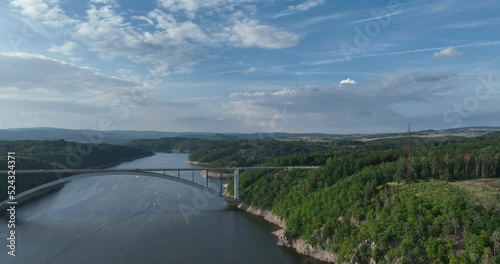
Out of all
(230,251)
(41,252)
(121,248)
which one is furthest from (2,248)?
(230,251)

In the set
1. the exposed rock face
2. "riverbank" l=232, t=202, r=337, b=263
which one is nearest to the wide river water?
"riverbank" l=232, t=202, r=337, b=263

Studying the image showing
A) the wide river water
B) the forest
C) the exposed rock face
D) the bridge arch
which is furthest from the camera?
the forest

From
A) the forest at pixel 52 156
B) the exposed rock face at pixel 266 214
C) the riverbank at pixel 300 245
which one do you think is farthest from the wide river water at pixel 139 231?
the forest at pixel 52 156

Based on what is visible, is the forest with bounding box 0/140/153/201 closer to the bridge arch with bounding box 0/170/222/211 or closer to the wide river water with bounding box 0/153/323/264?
the bridge arch with bounding box 0/170/222/211

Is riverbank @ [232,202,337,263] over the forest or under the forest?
under

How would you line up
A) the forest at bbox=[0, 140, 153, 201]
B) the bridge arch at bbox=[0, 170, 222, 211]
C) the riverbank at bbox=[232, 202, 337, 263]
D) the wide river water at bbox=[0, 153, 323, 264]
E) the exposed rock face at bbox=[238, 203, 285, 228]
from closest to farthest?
1. the riverbank at bbox=[232, 202, 337, 263]
2. the wide river water at bbox=[0, 153, 323, 264]
3. the exposed rock face at bbox=[238, 203, 285, 228]
4. the bridge arch at bbox=[0, 170, 222, 211]
5. the forest at bbox=[0, 140, 153, 201]

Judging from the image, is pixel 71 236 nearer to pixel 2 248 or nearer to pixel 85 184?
pixel 2 248

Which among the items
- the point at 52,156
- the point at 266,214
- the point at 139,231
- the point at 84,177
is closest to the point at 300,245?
the point at 266,214
